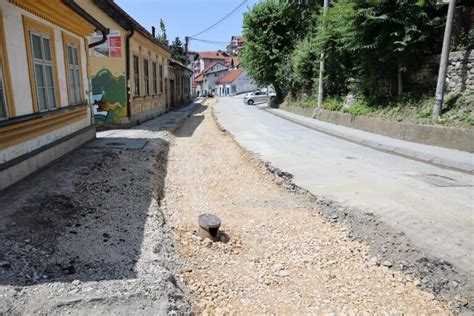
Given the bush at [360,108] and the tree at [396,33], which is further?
the bush at [360,108]

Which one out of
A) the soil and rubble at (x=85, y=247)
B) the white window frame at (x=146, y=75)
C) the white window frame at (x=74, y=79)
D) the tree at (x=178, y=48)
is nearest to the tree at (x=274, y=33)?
the white window frame at (x=146, y=75)

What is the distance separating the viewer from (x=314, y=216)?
17.7ft

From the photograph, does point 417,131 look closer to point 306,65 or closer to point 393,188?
point 393,188

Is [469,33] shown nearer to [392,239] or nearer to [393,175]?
[393,175]

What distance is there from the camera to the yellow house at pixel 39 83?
5355mm

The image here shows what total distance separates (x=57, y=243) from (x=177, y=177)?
14.5 feet

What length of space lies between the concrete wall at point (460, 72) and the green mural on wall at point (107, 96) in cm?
1188

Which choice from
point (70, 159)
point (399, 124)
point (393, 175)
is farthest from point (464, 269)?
point (399, 124)

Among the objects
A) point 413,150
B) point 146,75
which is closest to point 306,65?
point 146,75

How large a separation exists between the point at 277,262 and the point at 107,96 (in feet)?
38.8

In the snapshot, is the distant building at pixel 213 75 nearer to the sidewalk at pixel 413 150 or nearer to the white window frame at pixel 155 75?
the white window frame at pixel 155 75

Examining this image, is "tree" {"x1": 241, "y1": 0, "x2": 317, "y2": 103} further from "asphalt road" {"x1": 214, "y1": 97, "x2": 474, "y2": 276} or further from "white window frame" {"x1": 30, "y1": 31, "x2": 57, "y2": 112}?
"white window frame" {"x1": 30, "y1": 31, "x2": 57, "y2": 112}

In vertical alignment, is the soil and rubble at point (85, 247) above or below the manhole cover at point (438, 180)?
above

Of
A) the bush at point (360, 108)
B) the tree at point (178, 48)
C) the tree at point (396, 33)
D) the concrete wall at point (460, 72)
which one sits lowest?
the bush at point (360, 108)
